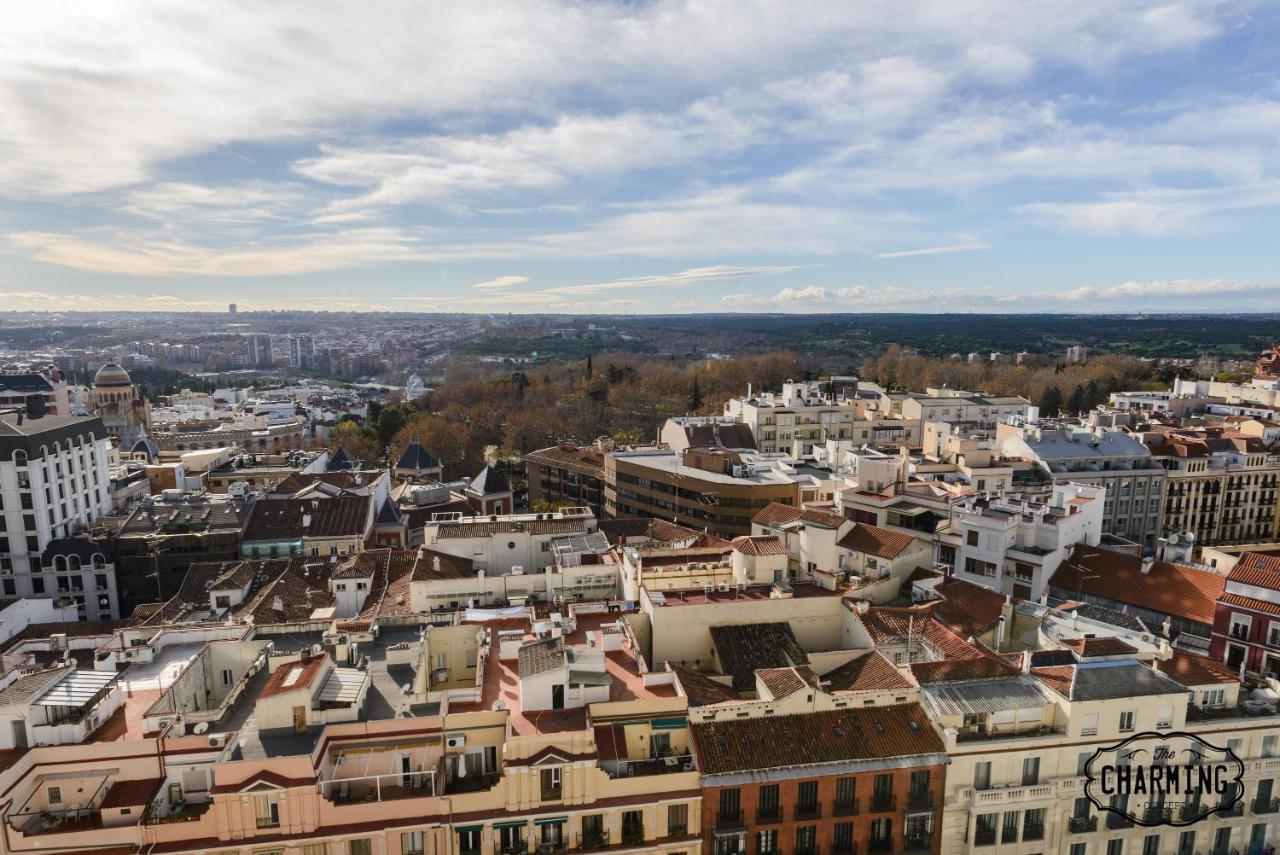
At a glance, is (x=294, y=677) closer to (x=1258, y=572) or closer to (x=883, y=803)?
(x=883, y=803)

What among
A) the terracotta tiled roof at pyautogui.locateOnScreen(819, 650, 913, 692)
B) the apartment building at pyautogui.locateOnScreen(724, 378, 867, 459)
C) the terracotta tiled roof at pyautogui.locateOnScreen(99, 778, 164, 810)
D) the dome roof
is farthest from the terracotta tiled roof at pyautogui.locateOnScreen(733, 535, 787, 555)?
the dome roof

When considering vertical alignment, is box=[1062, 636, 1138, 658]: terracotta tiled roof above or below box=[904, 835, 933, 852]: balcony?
above

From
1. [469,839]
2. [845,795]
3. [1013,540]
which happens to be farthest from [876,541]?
[469,839]

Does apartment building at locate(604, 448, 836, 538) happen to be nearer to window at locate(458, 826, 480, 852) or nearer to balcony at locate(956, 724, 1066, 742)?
balcony at locate(956, 724, 1066, 742)

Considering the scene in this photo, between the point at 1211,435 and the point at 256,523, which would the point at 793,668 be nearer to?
the point at 256,523

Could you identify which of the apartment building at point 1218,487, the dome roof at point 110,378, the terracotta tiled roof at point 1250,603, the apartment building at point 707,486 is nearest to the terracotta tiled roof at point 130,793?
the terracotta tiled roof at point 1250,603
